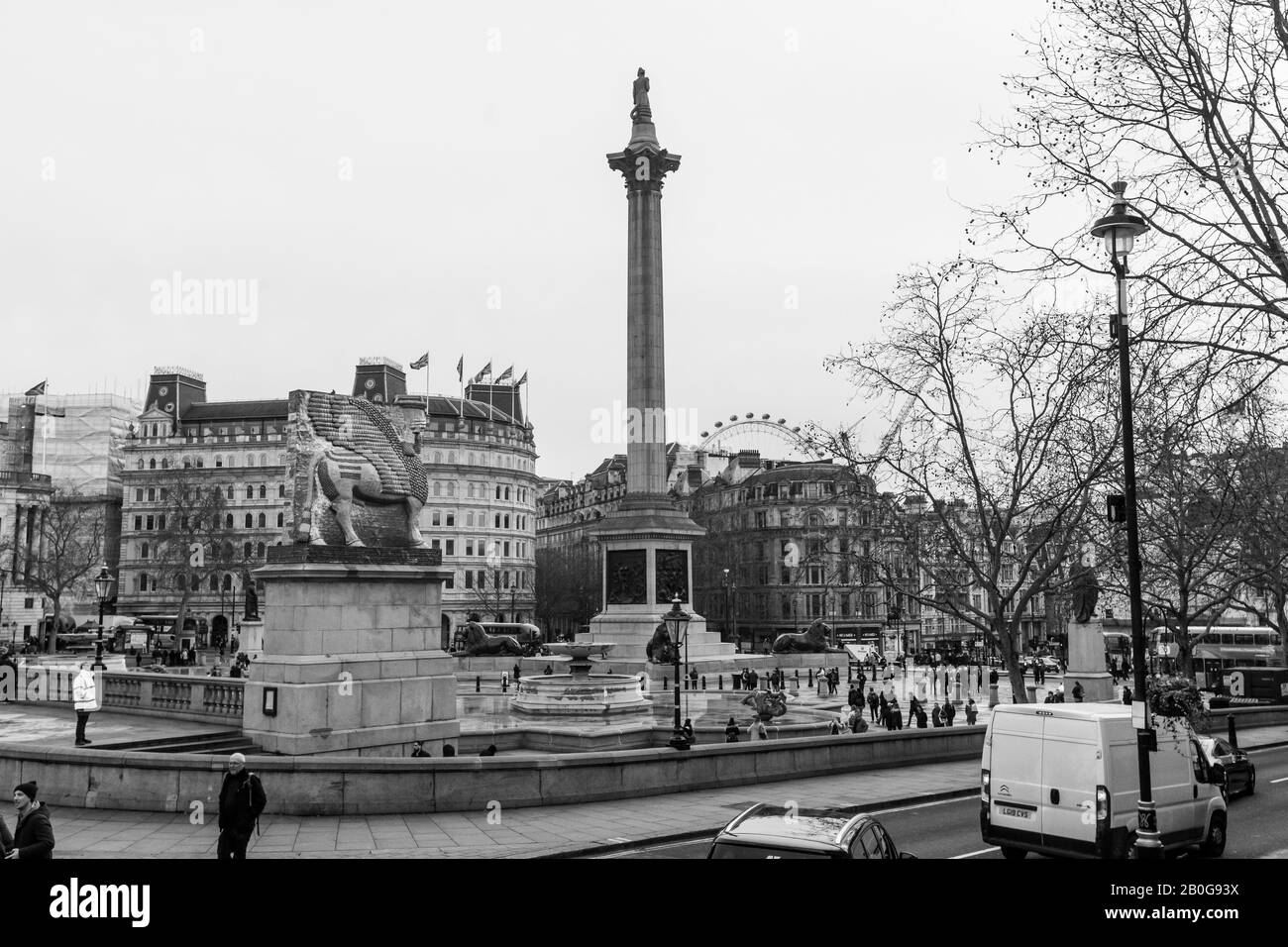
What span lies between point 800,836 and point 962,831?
9122mm

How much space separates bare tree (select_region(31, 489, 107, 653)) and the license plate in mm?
77602

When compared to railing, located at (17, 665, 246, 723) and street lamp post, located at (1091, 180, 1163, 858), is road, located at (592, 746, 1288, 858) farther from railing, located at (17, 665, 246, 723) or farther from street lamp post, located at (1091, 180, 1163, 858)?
railing, located at (17, 665, 246, 723)

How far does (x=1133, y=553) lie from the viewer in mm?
13086

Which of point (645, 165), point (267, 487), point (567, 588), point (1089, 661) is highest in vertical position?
point (645, 165)

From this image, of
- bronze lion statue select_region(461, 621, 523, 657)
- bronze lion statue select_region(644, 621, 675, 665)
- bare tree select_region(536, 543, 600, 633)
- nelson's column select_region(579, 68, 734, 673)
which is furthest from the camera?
bare tree select_region(536, 543, 600, 633)

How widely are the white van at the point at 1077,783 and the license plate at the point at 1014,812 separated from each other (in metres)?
0.01

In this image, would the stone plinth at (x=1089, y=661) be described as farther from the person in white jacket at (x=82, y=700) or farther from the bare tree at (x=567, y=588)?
the bare tree at (x=567, y=588)

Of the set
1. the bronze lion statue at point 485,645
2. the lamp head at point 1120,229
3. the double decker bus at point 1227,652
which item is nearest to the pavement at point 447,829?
the lamp head at point 1120,229

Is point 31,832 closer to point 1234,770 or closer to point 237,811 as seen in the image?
point 237,811

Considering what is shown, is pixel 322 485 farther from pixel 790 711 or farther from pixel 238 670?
pixel 238 670

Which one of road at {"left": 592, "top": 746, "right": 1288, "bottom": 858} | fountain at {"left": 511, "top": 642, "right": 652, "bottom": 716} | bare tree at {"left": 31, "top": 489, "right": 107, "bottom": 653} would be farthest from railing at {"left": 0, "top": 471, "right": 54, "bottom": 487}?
road at {"left": 592, "top": 746, "right": 1288, "bottom": 858}

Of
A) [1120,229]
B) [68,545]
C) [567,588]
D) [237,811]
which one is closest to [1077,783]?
[1120,229]

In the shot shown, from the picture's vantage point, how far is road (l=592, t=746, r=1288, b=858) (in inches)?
596
